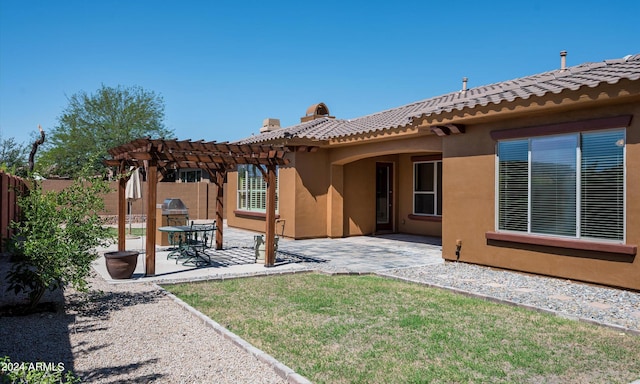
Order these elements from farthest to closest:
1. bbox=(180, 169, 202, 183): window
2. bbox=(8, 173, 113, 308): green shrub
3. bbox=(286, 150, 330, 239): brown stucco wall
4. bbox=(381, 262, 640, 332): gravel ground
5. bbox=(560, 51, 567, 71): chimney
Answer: bbox=(180, 169, 202, 183): window, bbox=(286, 150, 330, 239): brown stucco wall, bbox=(560, 51, 567, 71): chimney, bbox=(381, 262, 640, 332): gravel ground, bbox=(8, 173, 113, 308): green shrub

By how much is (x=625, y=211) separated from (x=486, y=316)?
325cm

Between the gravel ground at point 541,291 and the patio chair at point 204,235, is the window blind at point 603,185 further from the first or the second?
the patio chair at point 204,235

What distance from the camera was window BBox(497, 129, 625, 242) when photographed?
291 inches

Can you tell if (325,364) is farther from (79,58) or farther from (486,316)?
(79,58)

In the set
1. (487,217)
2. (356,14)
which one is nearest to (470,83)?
(356,14)

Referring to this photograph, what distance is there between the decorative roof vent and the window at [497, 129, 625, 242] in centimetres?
1119

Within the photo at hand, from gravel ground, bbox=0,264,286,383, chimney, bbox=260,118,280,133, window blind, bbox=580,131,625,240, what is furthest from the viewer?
chimney, bbox=260,118,280,133

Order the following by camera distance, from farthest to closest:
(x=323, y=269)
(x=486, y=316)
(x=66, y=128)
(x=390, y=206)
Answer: (x=66, y=128) < (x=390, y=206) < (x=323, y=269) < (x=486, y=316)

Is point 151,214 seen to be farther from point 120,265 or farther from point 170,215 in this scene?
point 170,215

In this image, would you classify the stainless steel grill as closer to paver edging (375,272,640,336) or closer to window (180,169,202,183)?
paver edging (375,272,640,336)

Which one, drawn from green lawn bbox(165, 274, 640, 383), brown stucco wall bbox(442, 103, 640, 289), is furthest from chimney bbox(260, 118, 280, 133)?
green lawn bbox(165, 274, 640, 383)

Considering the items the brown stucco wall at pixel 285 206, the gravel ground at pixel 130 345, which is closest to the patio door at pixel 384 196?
the brown stucco wall at pixel 285 206

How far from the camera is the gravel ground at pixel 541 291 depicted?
6.00 metres

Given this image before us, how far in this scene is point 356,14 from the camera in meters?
15.3
